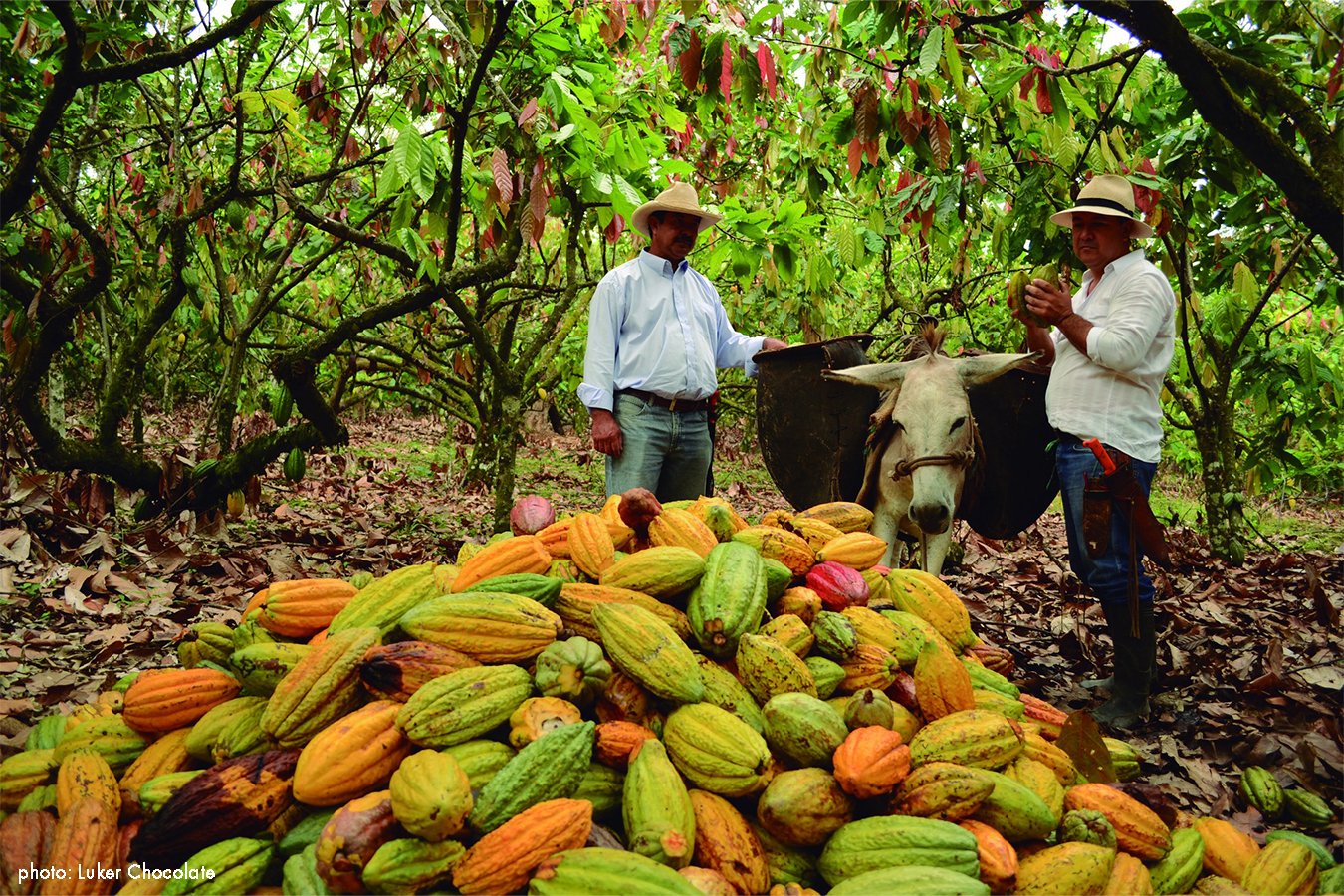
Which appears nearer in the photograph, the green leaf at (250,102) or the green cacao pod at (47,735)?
the green cacao pod at (47,735)

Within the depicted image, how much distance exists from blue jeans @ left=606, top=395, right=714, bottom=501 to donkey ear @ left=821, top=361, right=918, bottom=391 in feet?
2.45

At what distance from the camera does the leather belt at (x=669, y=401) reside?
3.84 m

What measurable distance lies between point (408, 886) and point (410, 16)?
12.1 ft

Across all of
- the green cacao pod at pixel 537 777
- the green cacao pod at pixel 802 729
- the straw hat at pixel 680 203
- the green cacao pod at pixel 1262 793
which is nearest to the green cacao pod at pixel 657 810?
the green cacao pod at pixel 537 777

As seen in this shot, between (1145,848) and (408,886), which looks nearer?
(408,886)

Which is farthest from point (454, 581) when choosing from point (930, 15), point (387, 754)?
point (930, 15)

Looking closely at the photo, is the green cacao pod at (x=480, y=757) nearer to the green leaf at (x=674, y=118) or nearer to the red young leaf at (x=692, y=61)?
the red young leaf at (x=692, y=61)

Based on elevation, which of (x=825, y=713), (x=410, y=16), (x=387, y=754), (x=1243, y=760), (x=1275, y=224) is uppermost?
(x=410, y=16)

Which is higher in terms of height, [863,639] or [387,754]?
[863,639]

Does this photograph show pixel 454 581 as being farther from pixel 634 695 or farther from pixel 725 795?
pixel 725 795

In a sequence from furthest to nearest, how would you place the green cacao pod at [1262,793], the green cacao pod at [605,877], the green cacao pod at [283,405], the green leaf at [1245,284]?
the green cacao pod at [283,405] < the green leaf at [1245,284] < the green cacao pod at [1262,793] < the green cacao pod at [605,877]

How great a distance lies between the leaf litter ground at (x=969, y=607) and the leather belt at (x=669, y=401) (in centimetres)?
195

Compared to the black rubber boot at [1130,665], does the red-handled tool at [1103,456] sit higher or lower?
higher

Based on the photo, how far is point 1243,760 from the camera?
9.12 feet
